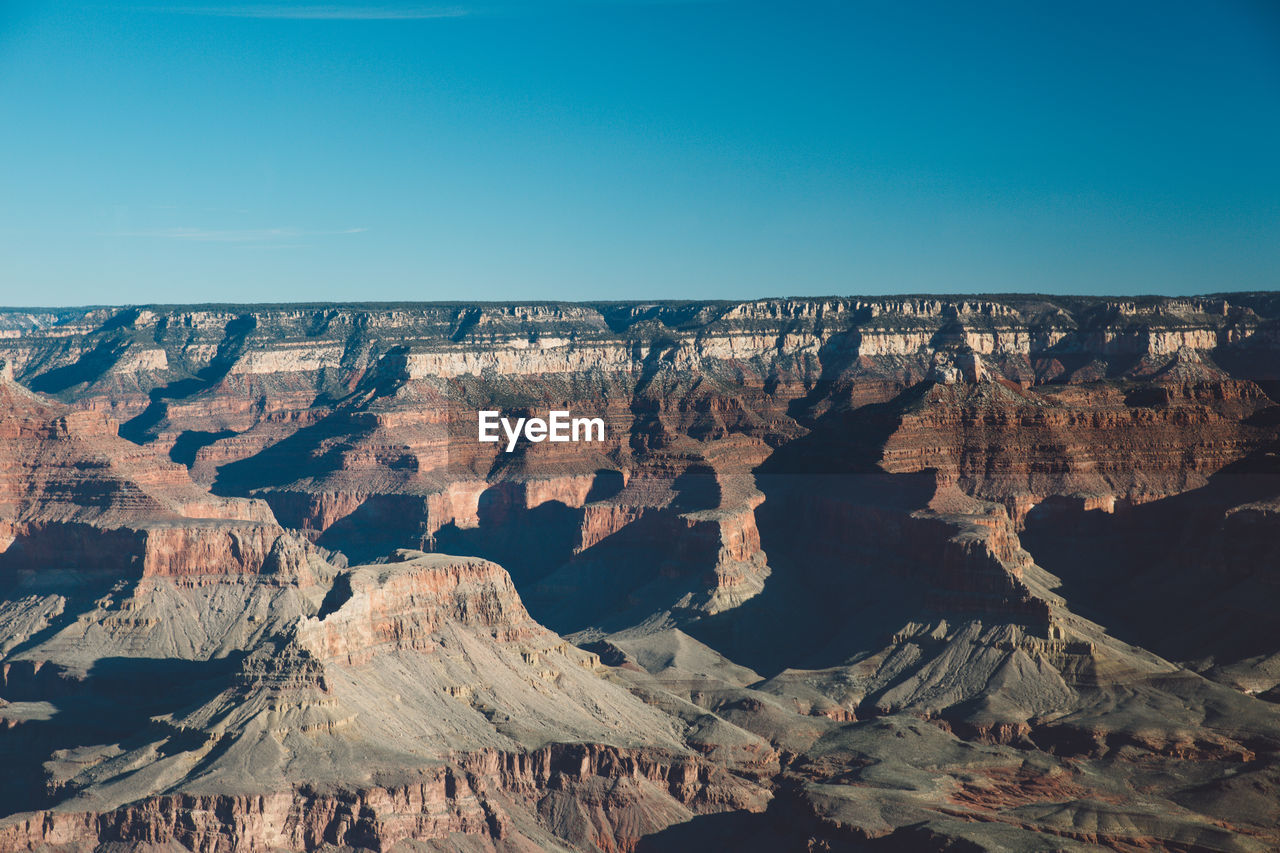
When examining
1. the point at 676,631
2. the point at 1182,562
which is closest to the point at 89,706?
the point at 676,631

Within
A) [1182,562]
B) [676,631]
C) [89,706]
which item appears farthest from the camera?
[1182,562]

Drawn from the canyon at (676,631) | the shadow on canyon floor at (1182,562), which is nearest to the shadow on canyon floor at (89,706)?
the canyon at (676,631)

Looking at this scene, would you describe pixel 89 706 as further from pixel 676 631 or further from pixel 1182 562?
pixel 1182 562

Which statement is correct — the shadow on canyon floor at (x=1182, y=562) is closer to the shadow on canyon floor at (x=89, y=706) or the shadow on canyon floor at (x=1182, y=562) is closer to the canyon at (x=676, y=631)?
the canyon at (x=676, y=631)

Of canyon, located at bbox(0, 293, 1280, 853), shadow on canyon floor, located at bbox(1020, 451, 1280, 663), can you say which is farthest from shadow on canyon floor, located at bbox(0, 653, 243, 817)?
shadow on canyon floor, located at bbox(1020, 451, 1280, 663)

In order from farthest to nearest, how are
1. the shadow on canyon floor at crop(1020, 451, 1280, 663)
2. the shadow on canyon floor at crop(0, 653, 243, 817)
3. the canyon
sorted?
the shadow on canyon floor at crop(1020, 451, 1280, 663), the shadow on canyon floor at crop(0, 653, 243, 817), the canyon

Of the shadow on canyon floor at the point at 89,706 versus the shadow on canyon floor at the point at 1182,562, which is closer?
the shadow on canyon floor at the point at 89,706

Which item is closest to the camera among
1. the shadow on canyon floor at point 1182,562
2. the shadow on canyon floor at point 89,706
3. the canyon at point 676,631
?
the canyon at point 676,631

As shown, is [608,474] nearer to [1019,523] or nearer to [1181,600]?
[1019,523]

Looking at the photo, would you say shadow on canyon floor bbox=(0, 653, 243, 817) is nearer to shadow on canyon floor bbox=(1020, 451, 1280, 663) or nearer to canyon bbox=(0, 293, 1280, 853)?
canyon bbox=(0, 293, 1280, 853)
